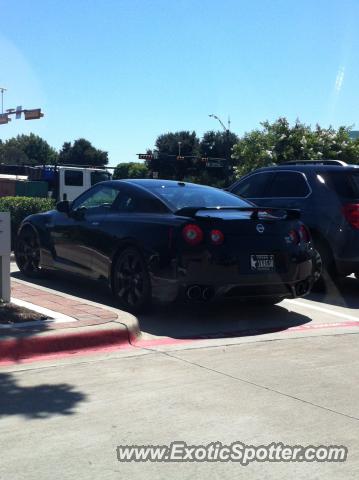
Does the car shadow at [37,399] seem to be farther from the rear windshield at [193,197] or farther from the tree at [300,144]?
the tree at [300,144]

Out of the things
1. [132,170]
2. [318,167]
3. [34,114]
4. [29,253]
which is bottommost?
[29,253]

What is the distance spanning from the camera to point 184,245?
6520 millimetres

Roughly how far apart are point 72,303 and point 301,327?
8.57ft

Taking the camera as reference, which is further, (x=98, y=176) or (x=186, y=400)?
(x=98, y=176)

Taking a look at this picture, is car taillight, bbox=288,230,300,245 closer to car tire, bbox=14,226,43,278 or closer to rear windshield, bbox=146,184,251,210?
rear windshield, bbox=146,184,251,210

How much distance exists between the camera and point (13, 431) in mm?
3812

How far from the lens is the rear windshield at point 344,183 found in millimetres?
8461

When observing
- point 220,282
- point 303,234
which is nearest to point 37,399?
point 220,282

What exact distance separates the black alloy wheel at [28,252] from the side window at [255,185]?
3371 mm

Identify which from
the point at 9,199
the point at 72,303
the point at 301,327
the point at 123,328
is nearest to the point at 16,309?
the point at 72,303

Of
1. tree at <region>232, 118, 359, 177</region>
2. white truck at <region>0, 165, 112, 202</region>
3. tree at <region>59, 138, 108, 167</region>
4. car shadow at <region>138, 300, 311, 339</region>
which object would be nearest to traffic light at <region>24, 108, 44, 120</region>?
white truck at <region>0, 165, 112, 202</region>

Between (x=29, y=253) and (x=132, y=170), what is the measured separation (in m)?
76.8

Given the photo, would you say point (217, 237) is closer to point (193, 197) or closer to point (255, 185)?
point (193, 197)

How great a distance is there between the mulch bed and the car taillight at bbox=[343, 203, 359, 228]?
14.1ft
